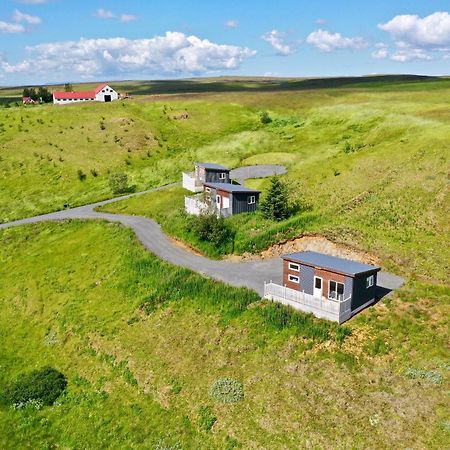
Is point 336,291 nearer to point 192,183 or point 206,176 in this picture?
point 206,176

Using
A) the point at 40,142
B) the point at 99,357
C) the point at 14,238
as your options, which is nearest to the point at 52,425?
the point at 99,357

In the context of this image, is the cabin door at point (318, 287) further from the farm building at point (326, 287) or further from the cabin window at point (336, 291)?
the cabin window at point (336, 291)

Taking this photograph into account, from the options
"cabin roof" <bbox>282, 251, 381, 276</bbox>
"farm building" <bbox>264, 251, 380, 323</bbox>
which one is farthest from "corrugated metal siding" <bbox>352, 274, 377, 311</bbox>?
"cabin roof" <bbox>282, 251, 381, 276</bbox>

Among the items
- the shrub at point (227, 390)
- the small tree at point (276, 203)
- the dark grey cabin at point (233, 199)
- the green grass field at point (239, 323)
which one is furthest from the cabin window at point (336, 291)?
the dark grey cabin at point (233, 199)

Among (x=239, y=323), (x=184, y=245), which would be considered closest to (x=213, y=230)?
(x=184, y=245)

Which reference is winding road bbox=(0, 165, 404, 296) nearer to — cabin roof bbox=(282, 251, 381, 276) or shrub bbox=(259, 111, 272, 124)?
cabin roof bbox=(282, 251, 381, 276)

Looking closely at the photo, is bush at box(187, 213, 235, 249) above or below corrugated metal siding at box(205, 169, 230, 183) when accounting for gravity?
below
